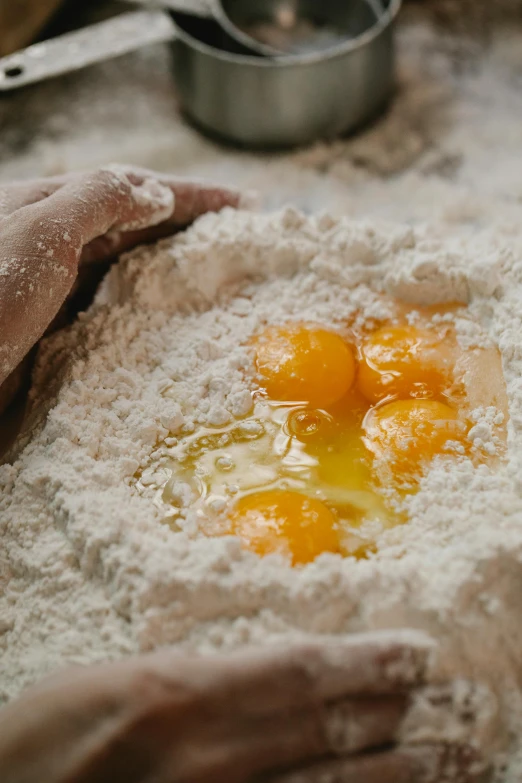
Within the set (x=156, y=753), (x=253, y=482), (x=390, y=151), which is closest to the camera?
(x=156, y=753)

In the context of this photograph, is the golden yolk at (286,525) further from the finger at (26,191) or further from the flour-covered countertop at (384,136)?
the flour-covered countertop at (384,136)

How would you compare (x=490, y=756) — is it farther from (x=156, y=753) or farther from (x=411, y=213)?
(x=411, y=213)

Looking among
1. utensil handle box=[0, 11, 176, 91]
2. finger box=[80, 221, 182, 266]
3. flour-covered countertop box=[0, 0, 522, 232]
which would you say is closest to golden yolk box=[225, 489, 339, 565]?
finger box=[80, 221, 182, 266]

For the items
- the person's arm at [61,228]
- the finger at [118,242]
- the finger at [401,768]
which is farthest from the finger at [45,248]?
the finger at [401,768]

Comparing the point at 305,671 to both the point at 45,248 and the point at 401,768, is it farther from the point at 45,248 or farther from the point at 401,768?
the point at 45,248

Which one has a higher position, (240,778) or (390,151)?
(390,151)

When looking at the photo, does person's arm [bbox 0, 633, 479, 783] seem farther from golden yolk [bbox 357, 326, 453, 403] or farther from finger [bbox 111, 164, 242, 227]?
finger [bbox 111, 164, 242, 227]

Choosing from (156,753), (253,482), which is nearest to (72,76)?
(253,482)
